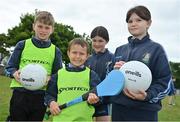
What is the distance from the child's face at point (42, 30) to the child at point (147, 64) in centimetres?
130

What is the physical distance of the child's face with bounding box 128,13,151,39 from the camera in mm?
4770

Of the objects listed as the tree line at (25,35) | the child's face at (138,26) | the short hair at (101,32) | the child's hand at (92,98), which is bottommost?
the tree line at (25,35)

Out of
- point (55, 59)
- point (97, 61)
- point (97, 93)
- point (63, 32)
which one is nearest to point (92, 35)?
point (97, 61)

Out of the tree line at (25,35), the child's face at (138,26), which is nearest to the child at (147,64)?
the child's face at (138,26)

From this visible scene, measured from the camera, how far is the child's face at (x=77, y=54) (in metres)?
4.98

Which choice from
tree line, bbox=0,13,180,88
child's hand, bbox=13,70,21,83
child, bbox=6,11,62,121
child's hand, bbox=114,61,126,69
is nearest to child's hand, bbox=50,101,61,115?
child's hand, bbox=114,61,126,69

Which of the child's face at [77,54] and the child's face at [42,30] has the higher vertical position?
the child's face at [42,30]

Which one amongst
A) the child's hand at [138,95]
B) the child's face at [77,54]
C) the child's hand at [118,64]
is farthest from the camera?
the child's face at [77,54]

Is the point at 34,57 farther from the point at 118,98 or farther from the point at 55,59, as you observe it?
the point at 118,98

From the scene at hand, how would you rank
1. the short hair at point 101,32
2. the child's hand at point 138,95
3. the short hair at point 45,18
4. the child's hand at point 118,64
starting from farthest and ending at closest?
the short hair at point 101,32 → the short hair at point 45,18 → the child's hand at point 118,64 → the child's hand at point 138,95

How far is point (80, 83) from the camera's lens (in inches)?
193

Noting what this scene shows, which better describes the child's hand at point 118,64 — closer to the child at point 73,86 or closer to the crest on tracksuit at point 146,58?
the crest on tracksuit at point 146,58

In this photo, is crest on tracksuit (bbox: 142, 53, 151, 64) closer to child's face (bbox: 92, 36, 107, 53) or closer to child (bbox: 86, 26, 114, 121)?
child (bbox: 86, 26, 114, 121)

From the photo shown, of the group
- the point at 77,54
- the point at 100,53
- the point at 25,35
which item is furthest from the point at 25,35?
the point at 77,54
